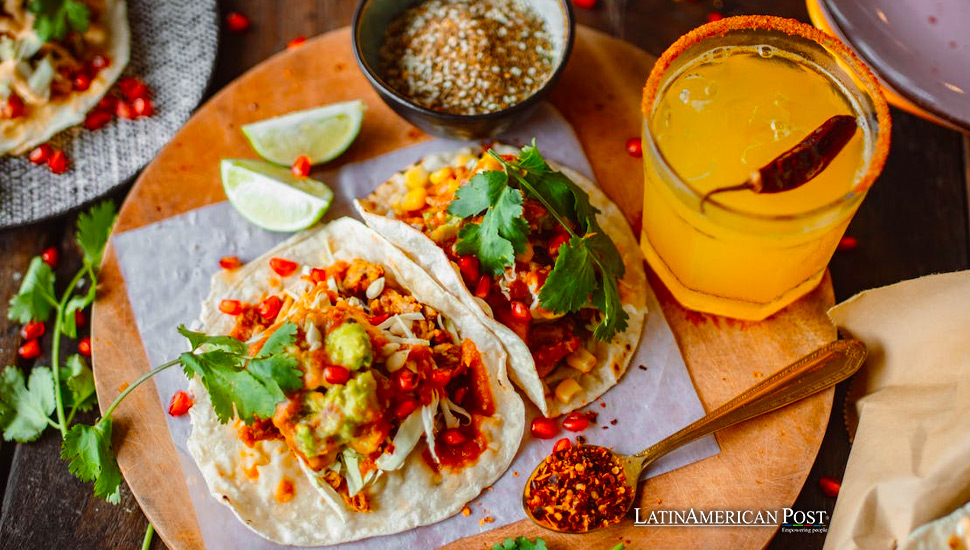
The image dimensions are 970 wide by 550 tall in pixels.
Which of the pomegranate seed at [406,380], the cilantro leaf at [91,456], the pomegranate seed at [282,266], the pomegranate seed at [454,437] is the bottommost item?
the cilantro leaf at [91,456]

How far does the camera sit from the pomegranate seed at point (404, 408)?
10.7ft

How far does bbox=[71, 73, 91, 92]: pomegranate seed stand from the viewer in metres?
4.29

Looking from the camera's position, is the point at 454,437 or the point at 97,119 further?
the point at 97,119

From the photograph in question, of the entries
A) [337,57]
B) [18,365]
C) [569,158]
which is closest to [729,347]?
[569,158]

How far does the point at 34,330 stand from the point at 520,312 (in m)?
2.37

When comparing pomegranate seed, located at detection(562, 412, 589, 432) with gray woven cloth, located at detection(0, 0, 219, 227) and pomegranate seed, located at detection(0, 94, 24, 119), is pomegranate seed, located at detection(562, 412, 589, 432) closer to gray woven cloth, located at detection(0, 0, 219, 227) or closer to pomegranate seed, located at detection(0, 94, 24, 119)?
gray woven cloth, located at detection(0, 0, 219, 227)

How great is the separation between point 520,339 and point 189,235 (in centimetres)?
168

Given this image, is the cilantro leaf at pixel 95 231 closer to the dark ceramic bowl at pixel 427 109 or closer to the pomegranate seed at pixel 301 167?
the pomegranate seed at pixel 301 167

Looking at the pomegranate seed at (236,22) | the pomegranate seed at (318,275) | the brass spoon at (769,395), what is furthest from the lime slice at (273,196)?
the brass spoon at (769,395)

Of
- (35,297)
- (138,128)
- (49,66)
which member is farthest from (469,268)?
(49,66)

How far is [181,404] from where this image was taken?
11.6ft

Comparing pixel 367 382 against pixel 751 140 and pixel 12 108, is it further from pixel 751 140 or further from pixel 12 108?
pixel 12 108

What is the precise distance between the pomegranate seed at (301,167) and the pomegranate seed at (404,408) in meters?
1.27

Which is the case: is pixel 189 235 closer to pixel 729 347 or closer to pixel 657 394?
pixel 657 394
